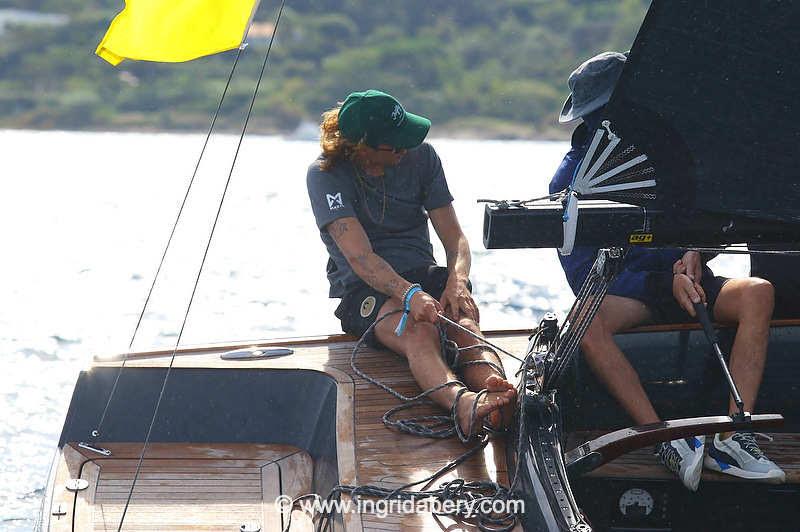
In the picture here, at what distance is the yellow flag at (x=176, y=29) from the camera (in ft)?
9.73

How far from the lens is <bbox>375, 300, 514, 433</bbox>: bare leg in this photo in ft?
8.73

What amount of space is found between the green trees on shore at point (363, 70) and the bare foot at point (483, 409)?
2385 centimetres

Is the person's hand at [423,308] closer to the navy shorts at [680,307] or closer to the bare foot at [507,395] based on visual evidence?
the bare foot at [507,395]

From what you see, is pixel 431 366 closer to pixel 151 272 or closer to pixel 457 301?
pixel 457 301

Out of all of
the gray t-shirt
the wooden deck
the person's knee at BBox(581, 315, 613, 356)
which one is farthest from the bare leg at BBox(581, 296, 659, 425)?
the gray t-shirt

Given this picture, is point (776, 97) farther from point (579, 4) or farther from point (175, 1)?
point (579, 4)

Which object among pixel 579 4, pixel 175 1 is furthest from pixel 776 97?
pixel 579 4

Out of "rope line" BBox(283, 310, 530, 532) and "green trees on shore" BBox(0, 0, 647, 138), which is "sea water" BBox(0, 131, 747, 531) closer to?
"rope line" BBox(283, 310, 530, 532)

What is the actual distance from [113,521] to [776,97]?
1890 millimetres

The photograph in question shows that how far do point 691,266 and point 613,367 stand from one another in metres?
0.36

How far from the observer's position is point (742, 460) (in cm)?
257

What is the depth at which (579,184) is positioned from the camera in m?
2.13

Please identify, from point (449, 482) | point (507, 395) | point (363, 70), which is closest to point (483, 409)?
point (507, 395)

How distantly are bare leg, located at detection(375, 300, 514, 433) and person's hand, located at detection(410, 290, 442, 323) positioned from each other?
0.29 feet
